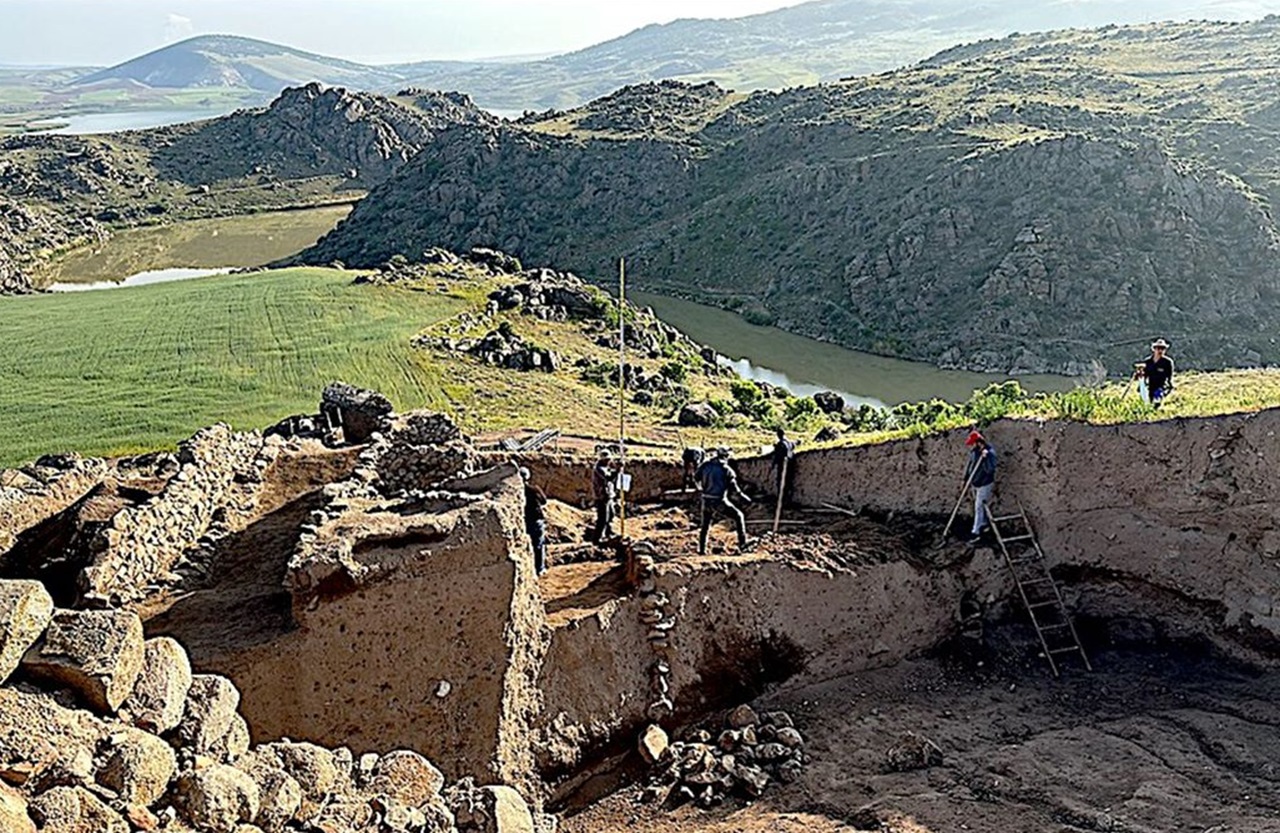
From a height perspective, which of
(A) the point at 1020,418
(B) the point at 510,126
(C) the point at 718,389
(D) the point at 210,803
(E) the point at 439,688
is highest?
(B) the point at 510,126

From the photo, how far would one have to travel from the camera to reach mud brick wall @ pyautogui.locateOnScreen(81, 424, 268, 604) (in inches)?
428

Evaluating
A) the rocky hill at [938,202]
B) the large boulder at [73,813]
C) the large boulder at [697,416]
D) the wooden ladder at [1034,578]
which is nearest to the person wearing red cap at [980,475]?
the wooden ladder at [1034,578]

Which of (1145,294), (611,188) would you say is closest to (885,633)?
(1145,294)

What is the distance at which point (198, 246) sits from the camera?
259 ft

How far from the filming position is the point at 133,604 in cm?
1091

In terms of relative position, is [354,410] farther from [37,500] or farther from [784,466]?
[784,466]

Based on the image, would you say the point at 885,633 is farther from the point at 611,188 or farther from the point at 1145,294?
the point at 611,188

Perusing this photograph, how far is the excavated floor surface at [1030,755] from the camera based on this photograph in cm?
938

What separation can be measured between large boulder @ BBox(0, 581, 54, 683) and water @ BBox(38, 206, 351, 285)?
63.5 meters

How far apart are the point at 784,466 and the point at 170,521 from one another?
7.52 m

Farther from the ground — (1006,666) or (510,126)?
(510,126)

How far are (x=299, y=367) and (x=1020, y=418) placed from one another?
25914mm

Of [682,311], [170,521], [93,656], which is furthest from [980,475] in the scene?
[682,311]

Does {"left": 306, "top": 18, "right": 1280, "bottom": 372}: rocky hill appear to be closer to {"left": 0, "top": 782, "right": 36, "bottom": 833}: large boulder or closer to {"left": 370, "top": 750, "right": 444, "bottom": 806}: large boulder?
{"left": 370, "top": 750, "right": 444, "bottom": 806}: large boulder
